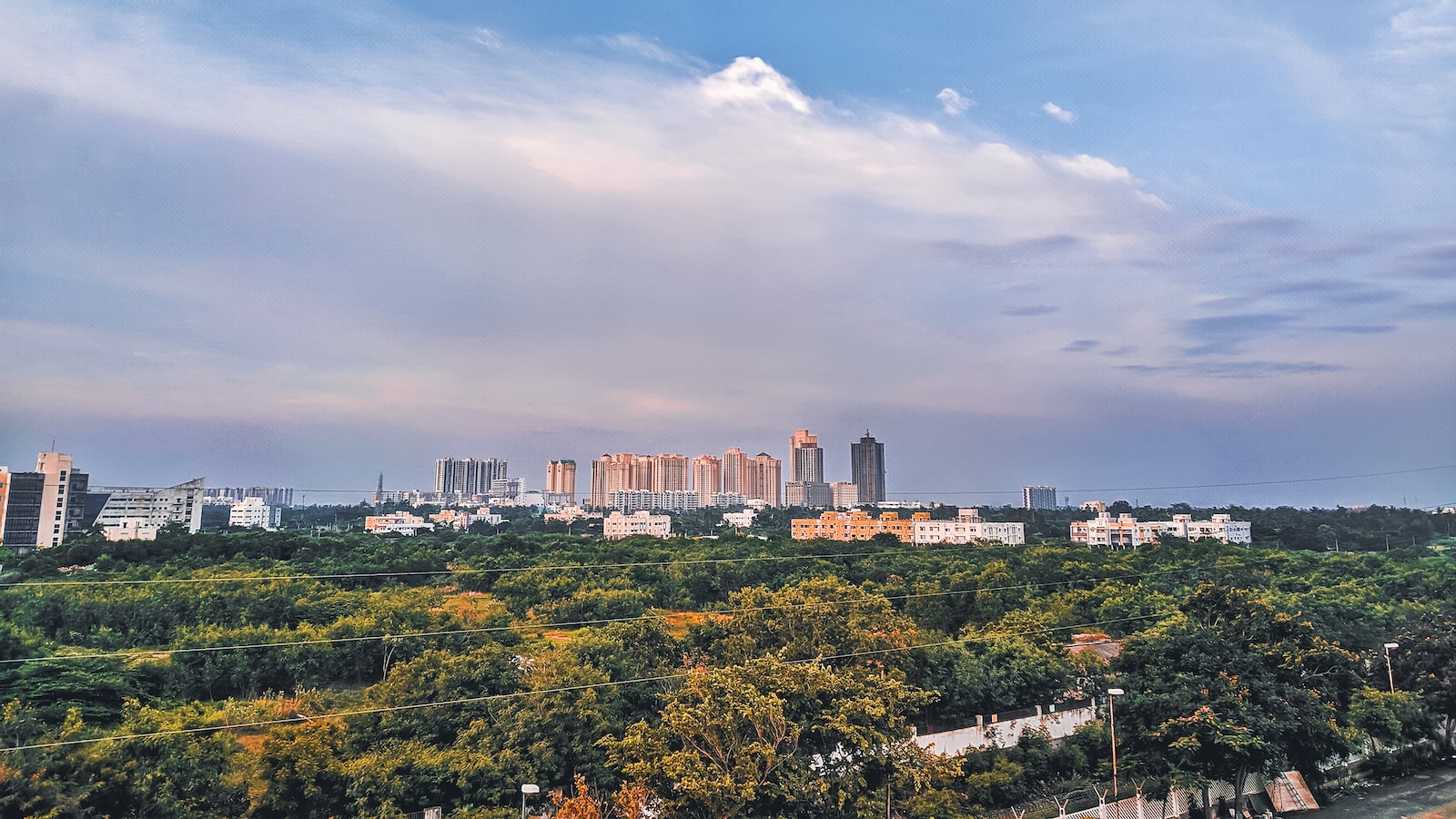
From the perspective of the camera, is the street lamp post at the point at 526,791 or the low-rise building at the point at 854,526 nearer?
the street lamp post at the point at 526,791

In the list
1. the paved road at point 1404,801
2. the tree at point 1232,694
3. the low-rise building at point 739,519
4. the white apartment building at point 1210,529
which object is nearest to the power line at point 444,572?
the tree at point 1232,694

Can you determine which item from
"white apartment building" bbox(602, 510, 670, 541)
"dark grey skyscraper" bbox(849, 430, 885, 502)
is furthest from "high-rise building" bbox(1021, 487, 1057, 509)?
"white apartment building" bbox(602, 510, 670, 541)

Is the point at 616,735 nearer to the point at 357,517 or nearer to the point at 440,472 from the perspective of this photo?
the point at 357,517

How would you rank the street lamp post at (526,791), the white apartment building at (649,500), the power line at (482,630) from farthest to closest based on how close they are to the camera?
the white apartment building at (649,500) < the power line at (482,630) < the street lamp post at (526,791)

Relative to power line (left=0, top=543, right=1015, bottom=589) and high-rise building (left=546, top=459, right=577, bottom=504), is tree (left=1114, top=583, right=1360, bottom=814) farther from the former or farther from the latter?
high-rise building (left=546, top=459, right=577, bottom=504)

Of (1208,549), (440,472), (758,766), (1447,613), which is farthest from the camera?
(440,472)

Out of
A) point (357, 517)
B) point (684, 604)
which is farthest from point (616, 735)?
A: point (357, 517)

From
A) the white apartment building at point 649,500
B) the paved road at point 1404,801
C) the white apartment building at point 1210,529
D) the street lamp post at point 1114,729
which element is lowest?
the paved road at point 1404,801

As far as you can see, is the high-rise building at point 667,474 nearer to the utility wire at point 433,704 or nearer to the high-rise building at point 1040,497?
the high-rise building at point 1040,497
